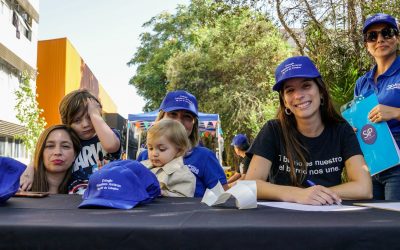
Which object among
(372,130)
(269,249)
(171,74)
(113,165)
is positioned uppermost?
(171,74)

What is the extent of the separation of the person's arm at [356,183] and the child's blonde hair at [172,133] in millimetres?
891

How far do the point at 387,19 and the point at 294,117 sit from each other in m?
0.94

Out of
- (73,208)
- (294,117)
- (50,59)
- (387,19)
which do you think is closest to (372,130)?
(294,117)

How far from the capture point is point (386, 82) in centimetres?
292

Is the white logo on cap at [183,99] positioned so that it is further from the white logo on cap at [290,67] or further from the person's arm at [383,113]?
the person's arm at [383,113]

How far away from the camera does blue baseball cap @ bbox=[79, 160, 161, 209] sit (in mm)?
1481

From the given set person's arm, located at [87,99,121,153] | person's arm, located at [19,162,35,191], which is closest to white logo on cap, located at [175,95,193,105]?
person's arm, located at [87,99,121,153]

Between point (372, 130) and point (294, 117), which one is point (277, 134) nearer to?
point (294, 117)

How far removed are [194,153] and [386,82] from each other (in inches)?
51.2

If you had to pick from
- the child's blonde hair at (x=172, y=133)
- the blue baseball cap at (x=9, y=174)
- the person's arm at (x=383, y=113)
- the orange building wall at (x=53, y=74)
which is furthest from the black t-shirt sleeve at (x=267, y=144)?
the orange building wall at (x=53, y=74)

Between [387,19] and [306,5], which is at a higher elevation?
[306,5]

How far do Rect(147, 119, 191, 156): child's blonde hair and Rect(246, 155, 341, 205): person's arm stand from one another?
0.44m

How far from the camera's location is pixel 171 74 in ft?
77.5

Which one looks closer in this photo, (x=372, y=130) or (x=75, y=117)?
(x=372, y=130)
